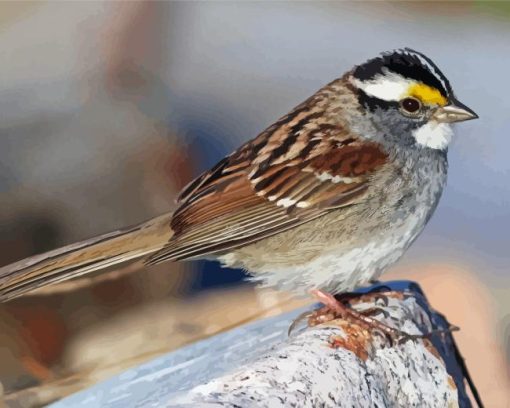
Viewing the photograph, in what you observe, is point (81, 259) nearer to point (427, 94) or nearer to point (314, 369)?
point (314, 369)

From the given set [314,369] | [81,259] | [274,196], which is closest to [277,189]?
Result: [274,196]

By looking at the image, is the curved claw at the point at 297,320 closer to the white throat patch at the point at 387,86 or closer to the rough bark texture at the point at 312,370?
the rough bark texture at the point at 312,370

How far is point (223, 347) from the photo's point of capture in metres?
2.26

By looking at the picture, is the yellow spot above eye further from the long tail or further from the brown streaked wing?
the long tail

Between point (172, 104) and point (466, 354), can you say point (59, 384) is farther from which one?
point (172, 104)

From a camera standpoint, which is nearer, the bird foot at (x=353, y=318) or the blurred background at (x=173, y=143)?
the bird foot at (x=353, y=318)

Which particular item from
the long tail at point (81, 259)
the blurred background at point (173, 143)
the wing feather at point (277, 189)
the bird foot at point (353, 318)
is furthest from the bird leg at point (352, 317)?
the blurred background at point (173, 143)

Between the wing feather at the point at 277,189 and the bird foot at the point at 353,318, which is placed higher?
the wing feather at the point at 277,189

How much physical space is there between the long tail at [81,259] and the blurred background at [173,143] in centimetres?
27

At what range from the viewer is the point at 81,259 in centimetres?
229

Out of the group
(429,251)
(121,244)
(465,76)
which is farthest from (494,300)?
(121,244)

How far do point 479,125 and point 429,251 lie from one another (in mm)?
739

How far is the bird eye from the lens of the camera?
7.63 feet

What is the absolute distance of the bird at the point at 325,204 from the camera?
2.27 metres
